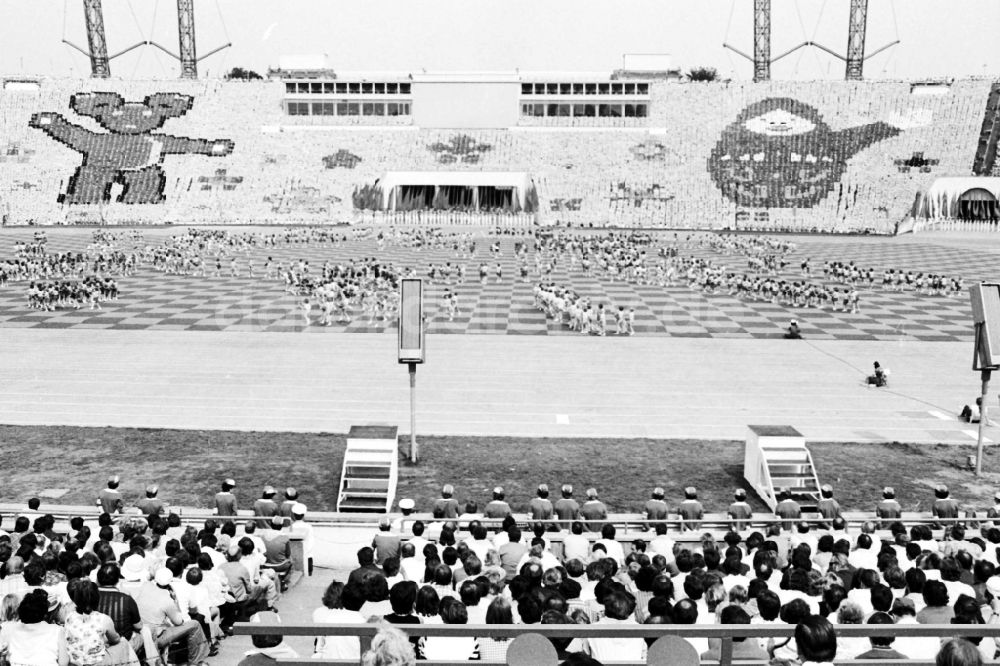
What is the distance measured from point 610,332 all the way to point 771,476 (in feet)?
52.9

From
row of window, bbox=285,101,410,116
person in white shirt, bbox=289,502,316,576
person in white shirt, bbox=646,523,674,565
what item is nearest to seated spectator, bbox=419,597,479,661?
person in white shirt, bbox=646,523,674,565

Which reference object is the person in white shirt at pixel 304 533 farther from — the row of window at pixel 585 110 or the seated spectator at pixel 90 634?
the row of window at pixel 585 110

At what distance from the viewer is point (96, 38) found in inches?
4498

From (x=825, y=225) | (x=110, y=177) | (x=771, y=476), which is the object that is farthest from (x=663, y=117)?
(x=771, y=476)

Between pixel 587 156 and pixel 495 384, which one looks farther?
pixel 587 156

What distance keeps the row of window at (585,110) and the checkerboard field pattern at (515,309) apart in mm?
51550

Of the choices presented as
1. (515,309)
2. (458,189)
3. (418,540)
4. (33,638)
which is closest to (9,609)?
(33,638)

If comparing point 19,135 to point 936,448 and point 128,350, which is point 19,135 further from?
point 936,448

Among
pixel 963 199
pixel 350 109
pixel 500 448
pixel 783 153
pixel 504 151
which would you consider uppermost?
pixel 350 109

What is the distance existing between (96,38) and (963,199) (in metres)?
104

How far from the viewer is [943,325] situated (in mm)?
31672

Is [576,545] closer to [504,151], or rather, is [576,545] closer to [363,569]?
[363,569]

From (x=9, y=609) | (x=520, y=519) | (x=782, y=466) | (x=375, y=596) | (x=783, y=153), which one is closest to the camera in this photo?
(x=375, y=596)

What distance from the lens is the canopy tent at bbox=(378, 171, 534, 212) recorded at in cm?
8238
